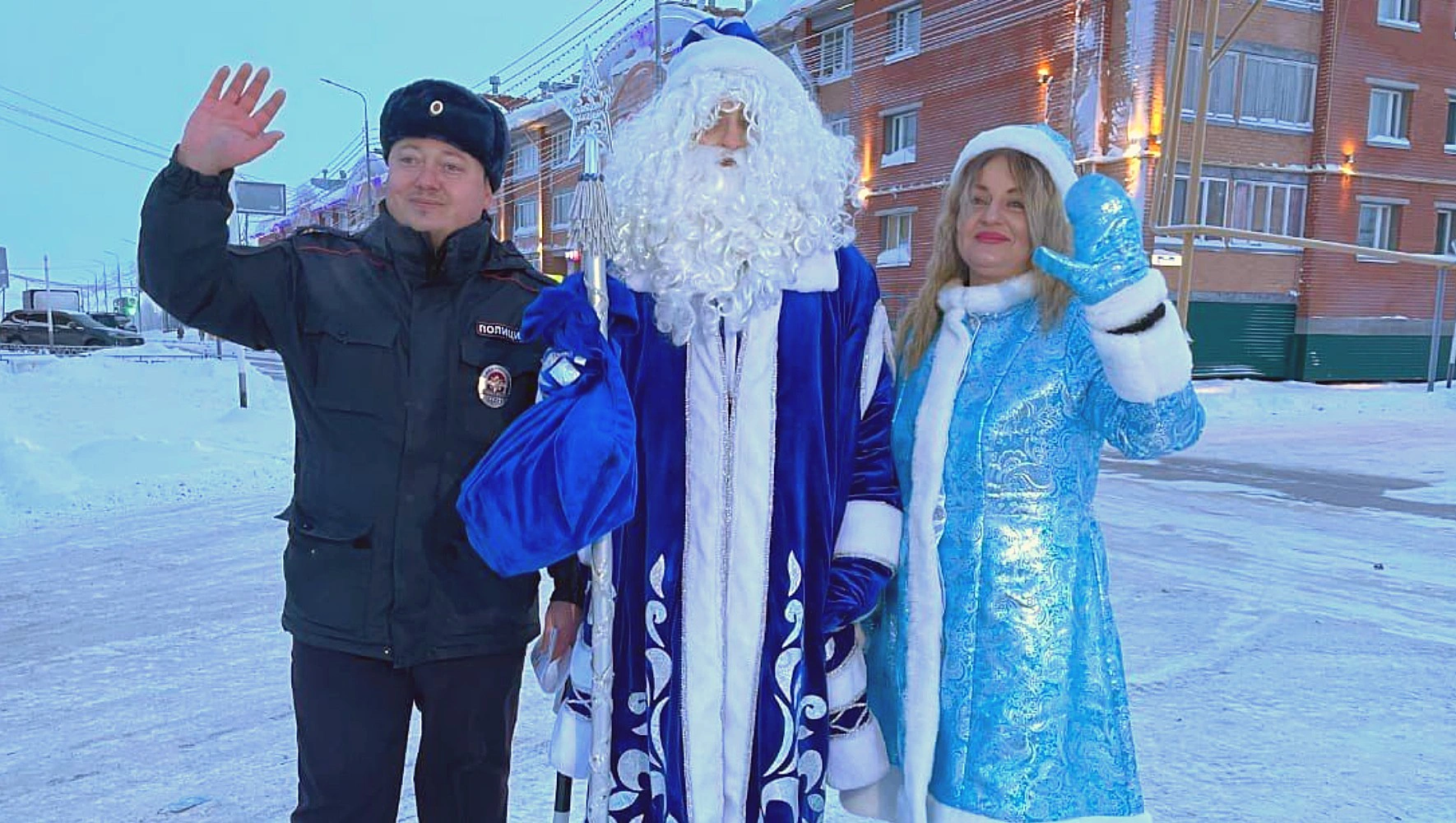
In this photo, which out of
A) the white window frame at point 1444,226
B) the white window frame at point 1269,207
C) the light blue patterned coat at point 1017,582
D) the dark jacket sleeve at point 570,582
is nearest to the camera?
the light blue patterned coat at point 1017,582

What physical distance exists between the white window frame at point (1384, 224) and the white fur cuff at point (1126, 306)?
855 inches

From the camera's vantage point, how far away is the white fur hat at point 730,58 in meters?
2.20

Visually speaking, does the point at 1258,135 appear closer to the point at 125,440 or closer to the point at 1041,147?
the point at 125,440

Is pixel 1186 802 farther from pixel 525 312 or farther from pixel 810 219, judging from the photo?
pixel 525 312

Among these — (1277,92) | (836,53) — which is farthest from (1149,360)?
(836,53)

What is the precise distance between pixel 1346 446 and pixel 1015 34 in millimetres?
10893

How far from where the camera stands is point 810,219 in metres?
2.13

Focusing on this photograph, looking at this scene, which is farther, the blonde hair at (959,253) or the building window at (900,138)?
the building window at (900,138)

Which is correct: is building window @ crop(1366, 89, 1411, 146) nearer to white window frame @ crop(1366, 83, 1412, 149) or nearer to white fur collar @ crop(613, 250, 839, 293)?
white window frame @ crop(1366, 83, 1412, 149)

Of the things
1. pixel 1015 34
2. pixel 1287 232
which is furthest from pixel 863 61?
pixel 1287 232

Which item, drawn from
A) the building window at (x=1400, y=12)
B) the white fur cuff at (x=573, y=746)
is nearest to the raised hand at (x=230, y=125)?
the white fur cuff at (x=573, y=746)

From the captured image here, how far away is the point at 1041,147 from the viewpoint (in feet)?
7.17

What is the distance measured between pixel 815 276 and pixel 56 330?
117ft

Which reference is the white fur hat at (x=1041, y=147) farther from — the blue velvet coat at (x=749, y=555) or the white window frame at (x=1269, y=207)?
the white window frame at (x=1269, y=207)
